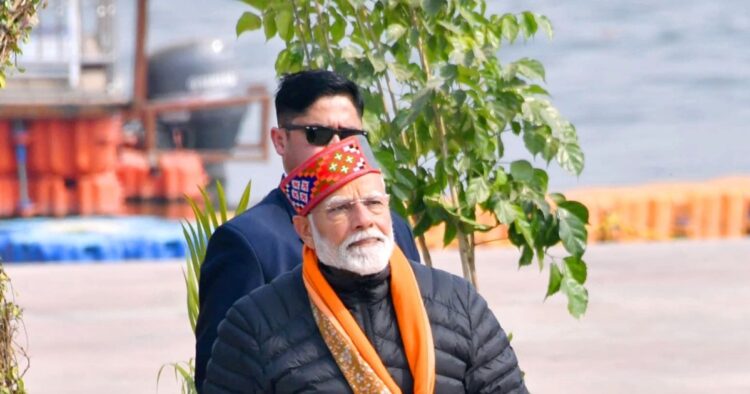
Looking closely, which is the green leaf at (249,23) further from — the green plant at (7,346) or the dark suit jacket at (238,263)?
the dark suit jacket at (238,263)

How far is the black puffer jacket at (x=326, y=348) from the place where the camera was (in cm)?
418

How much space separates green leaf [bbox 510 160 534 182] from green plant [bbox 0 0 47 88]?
174cm

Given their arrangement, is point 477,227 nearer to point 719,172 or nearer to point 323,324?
point 323,324

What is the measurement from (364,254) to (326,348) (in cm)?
Result: 25

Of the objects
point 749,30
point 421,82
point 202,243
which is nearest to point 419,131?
point 421,82

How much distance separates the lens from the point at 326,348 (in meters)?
4.20

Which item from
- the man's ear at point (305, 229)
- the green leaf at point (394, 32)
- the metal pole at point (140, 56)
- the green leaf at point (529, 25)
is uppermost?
the green leaf at point (529, 25)

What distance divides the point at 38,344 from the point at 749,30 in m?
67.9

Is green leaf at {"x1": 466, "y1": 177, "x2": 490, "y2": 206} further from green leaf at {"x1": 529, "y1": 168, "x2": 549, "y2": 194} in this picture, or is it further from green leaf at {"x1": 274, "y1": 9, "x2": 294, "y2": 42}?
green leaf at {"x1": 274, "y1": 9, "x2": 294, "y2": 42}

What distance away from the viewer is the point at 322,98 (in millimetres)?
5016

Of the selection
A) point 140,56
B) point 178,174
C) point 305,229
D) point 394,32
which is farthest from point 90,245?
point 305,229

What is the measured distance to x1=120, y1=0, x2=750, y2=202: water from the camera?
1970 inches

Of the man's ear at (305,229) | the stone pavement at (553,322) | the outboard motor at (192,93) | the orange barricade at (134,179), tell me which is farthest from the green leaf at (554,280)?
the outboard motor at (192,93)

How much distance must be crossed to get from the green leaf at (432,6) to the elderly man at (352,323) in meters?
2.04
